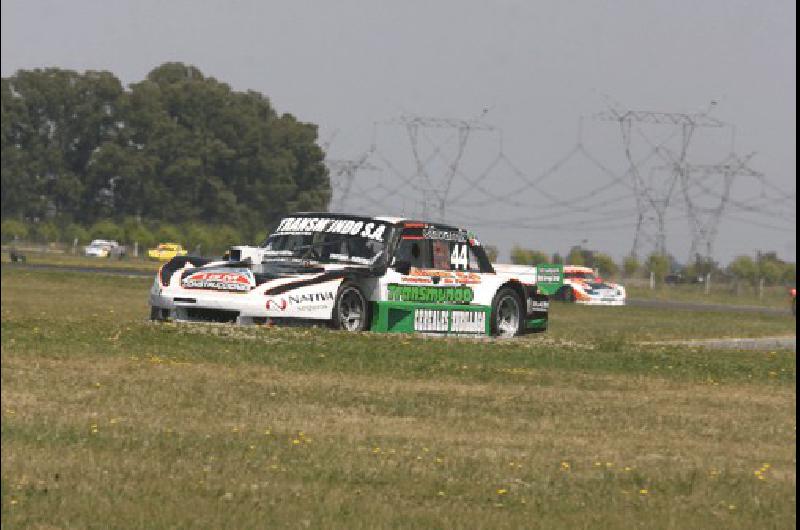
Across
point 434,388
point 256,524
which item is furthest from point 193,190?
point 256,524

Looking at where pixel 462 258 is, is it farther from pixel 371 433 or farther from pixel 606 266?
pixel 606 266

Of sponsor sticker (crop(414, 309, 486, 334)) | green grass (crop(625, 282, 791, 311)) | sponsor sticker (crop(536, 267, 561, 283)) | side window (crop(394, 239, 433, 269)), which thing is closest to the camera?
side window (crop(394, 239, 433, 269))

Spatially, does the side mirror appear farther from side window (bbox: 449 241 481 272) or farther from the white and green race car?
side window (bbox: 449 241 481 272)

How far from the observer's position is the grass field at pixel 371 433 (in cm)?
1058

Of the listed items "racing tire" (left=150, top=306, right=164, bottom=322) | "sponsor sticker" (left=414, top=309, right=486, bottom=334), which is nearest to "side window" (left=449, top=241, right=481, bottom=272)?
"sponsor sticker" (left=414, top=309, right=486, bottom=334)

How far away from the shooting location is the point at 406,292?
24.8 m

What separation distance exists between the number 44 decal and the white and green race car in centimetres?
2

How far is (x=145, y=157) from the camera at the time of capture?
11806cm

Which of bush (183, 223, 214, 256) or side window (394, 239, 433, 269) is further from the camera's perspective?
bush (183, 223, 214, 256)

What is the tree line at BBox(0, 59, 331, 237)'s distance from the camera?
117938mm

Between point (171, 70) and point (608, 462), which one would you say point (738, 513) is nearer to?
point (608, 462)

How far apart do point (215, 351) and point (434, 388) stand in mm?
3094

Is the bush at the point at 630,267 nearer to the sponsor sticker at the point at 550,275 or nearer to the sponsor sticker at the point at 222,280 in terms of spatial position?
the sponsor sticker at the point at 550,275

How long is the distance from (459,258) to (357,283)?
2678 millimetres
